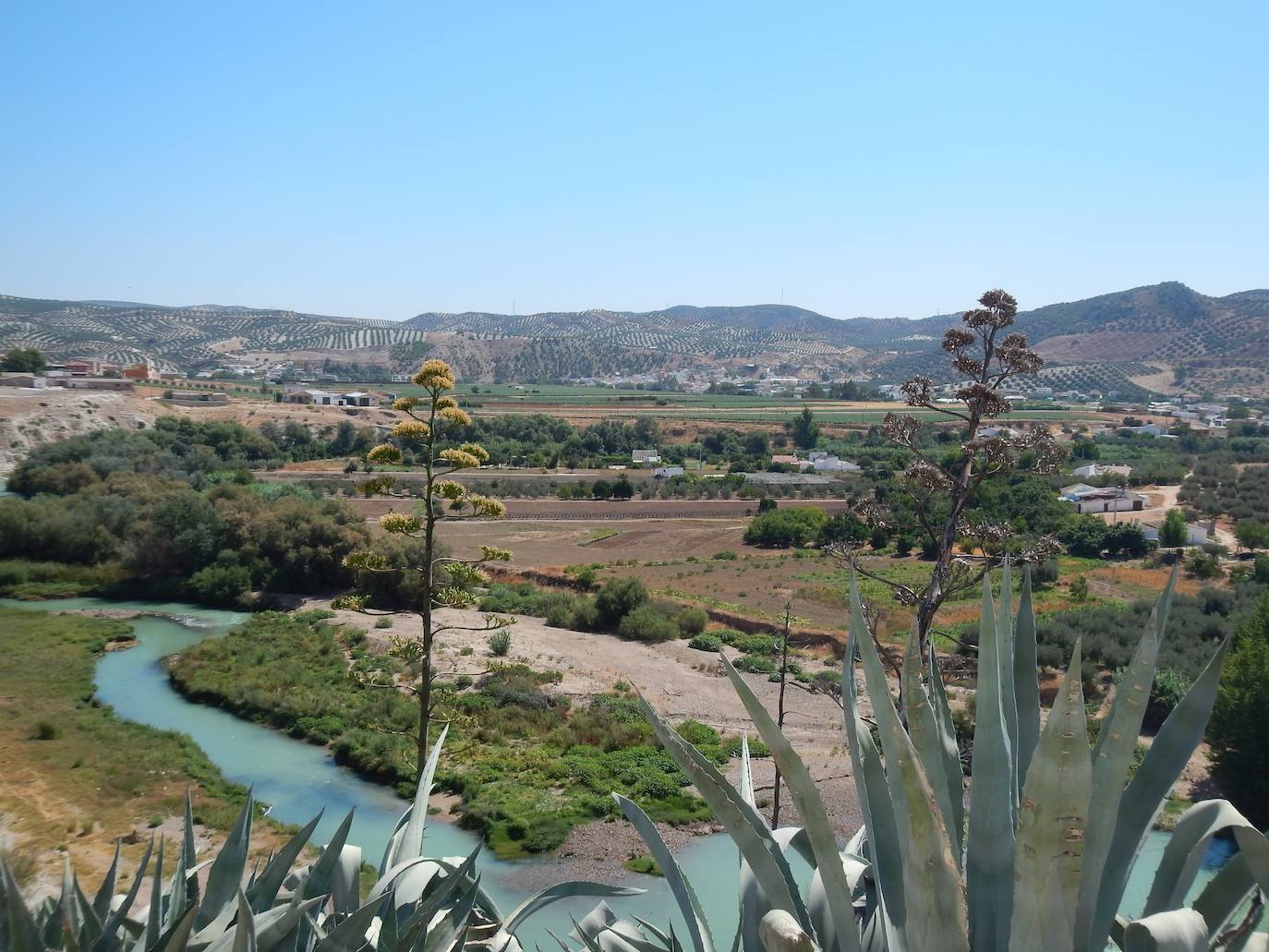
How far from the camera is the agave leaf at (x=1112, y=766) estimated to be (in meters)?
1.77

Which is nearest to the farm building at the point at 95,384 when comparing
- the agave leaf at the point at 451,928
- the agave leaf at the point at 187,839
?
the agave leaf at the point at 187,839

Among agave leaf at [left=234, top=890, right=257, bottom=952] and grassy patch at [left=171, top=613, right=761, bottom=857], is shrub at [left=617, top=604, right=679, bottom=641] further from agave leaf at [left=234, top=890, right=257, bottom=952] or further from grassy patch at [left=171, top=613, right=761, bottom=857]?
agave leaf at [left=234, top=890, right=257, bottom=952]

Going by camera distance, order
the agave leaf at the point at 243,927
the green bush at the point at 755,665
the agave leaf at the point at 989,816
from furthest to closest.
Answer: the green bush at the point at 755,665, the agave leaf at the point at 243,927, the agave leaf at the point at 989,816

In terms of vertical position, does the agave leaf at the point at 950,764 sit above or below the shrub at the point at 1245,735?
above

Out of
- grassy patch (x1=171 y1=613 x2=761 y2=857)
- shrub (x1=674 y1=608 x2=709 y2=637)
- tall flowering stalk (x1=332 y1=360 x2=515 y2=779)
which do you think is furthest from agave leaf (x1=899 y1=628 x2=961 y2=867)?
shrub (x1=674 y1=608 x2=709 y2=637)

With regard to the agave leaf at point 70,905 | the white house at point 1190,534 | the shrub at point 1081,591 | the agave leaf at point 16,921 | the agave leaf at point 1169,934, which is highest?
the agave leaf at point 1169,934

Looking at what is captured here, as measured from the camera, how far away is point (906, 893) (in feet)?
5.76

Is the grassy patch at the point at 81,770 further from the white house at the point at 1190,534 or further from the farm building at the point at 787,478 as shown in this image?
the farm building at the point at 787,478

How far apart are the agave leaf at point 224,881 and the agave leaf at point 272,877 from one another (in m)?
0.06

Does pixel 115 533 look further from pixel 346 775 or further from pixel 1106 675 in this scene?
pixel 1106 675

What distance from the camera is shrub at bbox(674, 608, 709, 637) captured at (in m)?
25.1

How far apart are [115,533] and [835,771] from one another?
25.1 meters

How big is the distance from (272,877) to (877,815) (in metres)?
1.93

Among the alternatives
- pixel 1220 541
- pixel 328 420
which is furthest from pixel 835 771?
pixel 328 420
